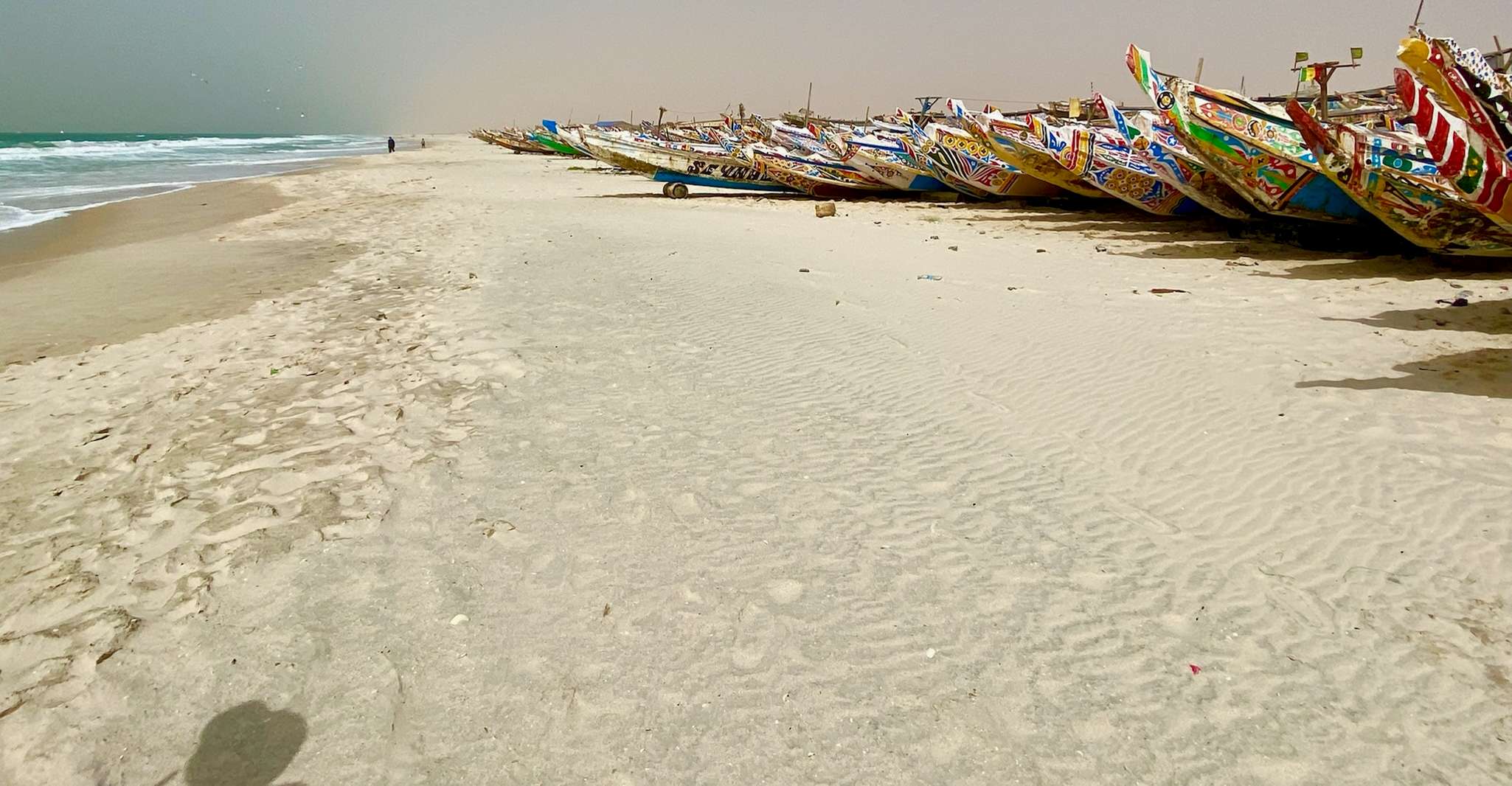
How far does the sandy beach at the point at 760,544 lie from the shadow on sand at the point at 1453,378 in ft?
0.14

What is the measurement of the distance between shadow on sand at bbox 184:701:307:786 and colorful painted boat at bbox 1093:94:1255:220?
12.7 meters

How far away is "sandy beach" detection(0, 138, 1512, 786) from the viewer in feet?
6.97

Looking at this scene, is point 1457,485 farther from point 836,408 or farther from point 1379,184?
point 1379,184

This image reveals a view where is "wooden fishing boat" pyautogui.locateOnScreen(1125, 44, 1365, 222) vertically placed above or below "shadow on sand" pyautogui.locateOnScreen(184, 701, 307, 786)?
above

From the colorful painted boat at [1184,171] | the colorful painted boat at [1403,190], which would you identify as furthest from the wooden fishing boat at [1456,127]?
the colorful painted boat at [1184,171]

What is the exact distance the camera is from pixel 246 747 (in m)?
2.08

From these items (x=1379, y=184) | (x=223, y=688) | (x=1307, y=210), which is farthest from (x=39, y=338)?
(x=1307, y=210)

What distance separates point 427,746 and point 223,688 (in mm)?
810

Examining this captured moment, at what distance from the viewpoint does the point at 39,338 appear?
6.29m

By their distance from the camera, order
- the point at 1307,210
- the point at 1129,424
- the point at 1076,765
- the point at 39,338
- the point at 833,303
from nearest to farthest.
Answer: the point at 1076,765 → the point at 1129,424 → the point at 39,338 → the point at 833,303 → the point at 1307,210

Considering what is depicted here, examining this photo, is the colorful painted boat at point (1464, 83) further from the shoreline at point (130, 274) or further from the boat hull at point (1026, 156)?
the shoreline at point (130, 274)

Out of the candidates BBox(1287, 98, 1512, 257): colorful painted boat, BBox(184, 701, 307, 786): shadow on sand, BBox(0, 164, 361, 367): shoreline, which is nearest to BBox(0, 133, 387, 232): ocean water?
BBox(0, 164, 361, 367): shoreline

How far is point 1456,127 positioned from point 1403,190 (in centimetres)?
246

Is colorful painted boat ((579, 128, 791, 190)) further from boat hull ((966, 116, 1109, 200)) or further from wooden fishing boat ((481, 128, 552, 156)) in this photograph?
wooden fishing boat ((481, 128, 552, 156))
